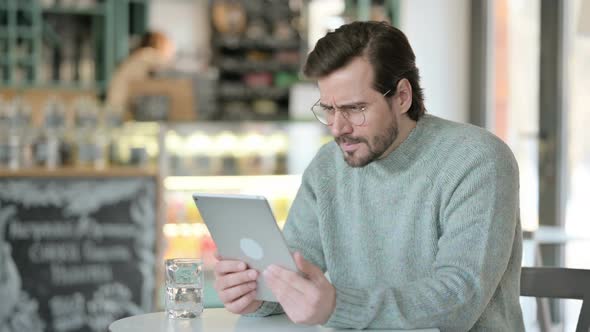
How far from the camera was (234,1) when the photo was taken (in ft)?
26.8

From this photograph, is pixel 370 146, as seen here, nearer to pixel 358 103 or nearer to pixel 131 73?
pixel 358 103

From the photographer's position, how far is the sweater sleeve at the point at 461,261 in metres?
1.83

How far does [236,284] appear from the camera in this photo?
1.92 m

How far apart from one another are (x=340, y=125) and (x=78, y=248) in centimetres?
312

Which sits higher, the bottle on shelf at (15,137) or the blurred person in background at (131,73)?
the blurred person in background at (131,73)

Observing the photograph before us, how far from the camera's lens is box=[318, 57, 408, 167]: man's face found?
2037 millimetres

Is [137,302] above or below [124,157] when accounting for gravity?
below

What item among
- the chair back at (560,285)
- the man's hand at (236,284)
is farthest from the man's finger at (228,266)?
the chair back at (560,285)

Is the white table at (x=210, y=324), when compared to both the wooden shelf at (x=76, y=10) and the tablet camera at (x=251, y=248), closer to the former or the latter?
the tablet camera at (x=251, y=248)

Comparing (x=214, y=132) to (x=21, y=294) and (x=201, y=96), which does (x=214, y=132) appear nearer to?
(x=201, y=96)

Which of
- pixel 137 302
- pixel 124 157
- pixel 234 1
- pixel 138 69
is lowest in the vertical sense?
pixel 137 302

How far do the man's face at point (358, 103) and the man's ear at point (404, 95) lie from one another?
47 millimetres

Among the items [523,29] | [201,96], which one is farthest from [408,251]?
[201,96]

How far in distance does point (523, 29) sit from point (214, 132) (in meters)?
2.07
